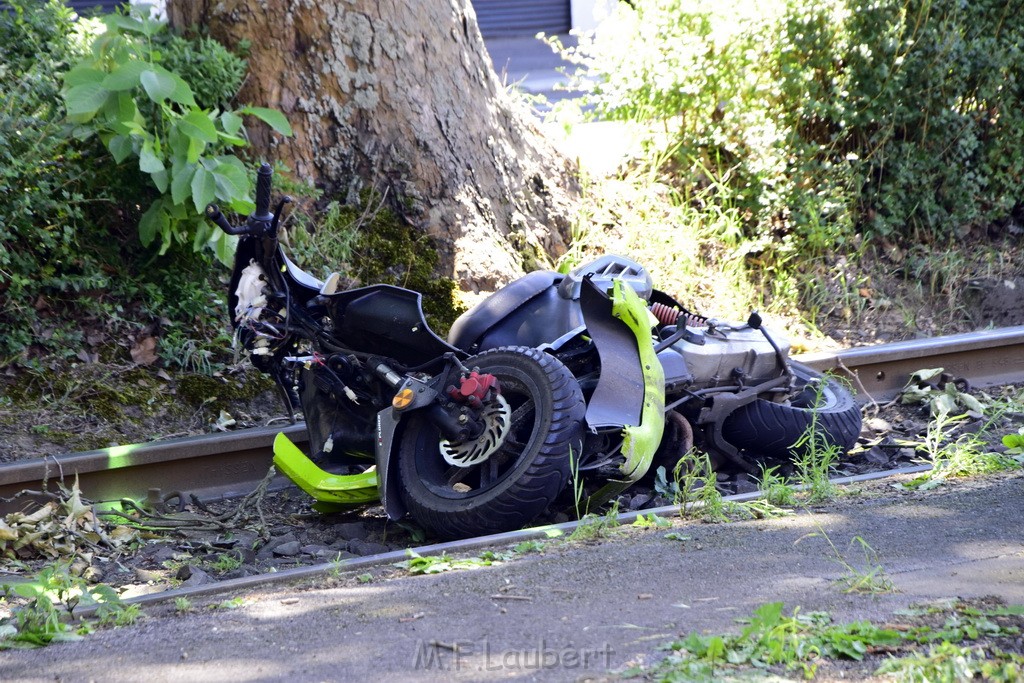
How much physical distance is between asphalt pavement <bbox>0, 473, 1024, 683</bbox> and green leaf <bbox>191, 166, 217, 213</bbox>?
104 inches

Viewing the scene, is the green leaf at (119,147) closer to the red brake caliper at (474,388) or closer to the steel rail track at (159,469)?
the steel rail track at (159,469)

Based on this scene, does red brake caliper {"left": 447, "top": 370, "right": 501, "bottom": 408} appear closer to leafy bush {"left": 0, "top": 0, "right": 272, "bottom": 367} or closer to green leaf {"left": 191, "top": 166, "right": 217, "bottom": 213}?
green leaf {"left": 191, "top": 166, "right": 217, "bottom": 213}

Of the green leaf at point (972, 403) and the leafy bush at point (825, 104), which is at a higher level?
the leafy bush at point (825, 104)

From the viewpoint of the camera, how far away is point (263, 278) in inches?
207

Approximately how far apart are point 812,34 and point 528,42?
35.2 feet

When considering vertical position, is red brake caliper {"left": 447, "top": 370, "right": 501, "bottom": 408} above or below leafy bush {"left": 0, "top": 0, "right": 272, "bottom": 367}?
below

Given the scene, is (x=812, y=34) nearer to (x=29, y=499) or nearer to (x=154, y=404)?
(x=154, y=404)

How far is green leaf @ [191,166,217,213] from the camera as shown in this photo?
19.7ft

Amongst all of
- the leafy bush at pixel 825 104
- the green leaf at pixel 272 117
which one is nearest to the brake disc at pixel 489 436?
the green leaf at pixel 272 117

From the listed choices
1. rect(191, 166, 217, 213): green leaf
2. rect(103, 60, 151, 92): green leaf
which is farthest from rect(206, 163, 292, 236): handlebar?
rect(103, 60, 151, 92): green leaf

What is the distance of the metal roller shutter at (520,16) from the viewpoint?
19.0 m

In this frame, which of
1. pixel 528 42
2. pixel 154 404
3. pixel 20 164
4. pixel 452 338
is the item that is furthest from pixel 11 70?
pixel 528 42

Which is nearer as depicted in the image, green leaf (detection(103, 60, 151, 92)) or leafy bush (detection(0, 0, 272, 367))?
green leaf (detection(103, 60, 151, 92))

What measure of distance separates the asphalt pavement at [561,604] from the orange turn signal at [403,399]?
82 cm
